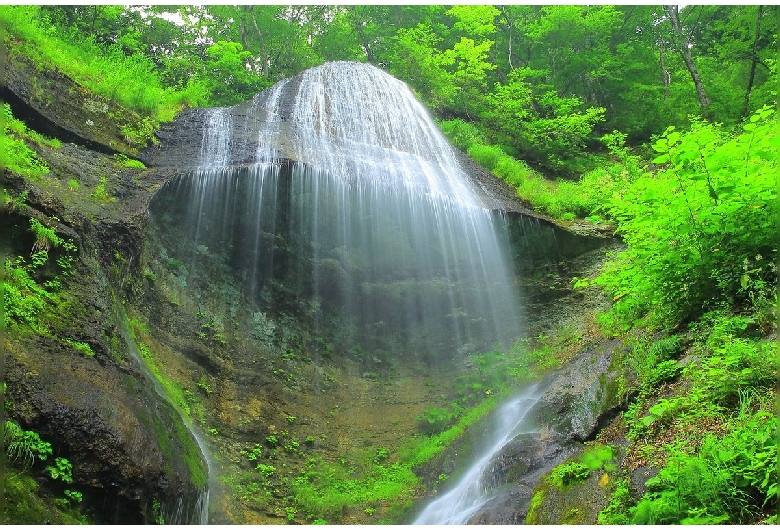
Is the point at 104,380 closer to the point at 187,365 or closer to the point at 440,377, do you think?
the point at 187,365

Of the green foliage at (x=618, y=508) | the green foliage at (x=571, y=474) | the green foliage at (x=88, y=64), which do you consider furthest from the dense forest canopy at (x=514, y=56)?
the green foliage at (x=618, y=508)

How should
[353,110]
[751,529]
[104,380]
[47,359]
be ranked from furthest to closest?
[353,110] → [104,380] → [47,359] → [751,529]

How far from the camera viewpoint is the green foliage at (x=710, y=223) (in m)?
4.64

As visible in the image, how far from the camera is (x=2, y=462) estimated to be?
13.6ft

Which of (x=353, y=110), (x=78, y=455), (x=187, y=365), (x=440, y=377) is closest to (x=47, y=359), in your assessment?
(x=78, y=455)

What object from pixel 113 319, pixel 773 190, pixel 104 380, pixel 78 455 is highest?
pixel 773 190

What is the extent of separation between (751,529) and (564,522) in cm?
169

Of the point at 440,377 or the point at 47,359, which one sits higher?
the point at 47,359

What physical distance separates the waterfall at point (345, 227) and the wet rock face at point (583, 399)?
210 inches

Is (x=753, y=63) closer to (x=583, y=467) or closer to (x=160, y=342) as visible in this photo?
(x=583, y=467)

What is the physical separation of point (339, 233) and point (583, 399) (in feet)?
24.0

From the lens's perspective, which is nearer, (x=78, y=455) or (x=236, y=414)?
(x=78, y=455)

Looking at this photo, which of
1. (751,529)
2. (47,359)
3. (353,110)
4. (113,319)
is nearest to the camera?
(751,529)

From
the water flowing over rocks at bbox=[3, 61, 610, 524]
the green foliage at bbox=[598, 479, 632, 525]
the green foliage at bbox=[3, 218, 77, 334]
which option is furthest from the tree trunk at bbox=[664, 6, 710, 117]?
the green foliage at bbox=[3, 218, 77, 334]
